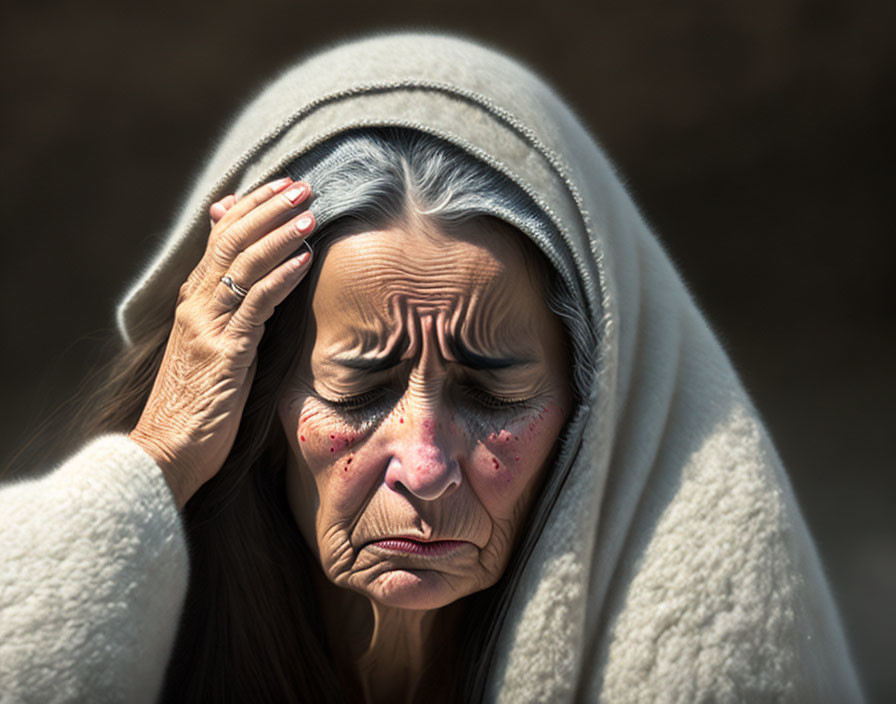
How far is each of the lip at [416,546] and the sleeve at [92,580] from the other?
32 cm

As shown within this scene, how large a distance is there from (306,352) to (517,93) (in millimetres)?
559

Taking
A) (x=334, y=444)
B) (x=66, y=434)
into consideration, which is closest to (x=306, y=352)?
(x=334, y=444)

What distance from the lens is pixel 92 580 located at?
73.4 inches

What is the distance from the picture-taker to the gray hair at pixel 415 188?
1.94 meters

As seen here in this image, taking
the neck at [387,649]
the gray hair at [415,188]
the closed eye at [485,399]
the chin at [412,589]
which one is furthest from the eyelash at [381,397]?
the neck at [387,649]

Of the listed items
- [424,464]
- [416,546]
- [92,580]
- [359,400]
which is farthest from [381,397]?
[92,580]

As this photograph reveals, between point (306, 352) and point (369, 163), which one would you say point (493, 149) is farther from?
point (306, 352)

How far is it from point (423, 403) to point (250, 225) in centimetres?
40

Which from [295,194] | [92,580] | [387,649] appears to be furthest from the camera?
[387,649]

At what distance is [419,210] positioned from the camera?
6.38 ft

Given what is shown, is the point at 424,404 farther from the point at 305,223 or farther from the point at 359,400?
the point at 305,223

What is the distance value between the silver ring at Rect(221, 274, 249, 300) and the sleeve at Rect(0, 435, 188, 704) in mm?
295

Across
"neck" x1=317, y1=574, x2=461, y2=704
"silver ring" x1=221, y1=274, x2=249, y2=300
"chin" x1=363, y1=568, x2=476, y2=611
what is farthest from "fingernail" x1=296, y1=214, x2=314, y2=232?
"neck" x1=317, y1=574, x2=461, y2=704

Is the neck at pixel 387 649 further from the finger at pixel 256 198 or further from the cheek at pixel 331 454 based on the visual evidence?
the finger at pixel 256 198
